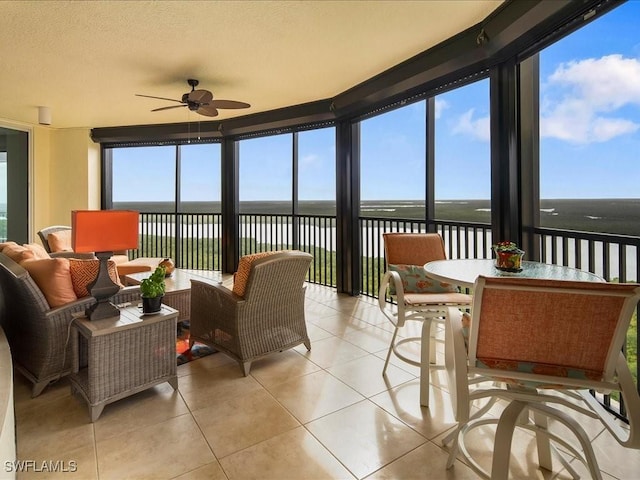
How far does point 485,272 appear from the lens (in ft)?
6.15

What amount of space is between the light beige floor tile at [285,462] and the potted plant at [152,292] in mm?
1044

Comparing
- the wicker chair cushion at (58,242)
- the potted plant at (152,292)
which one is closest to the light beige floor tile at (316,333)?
the potted plant at (152,292)

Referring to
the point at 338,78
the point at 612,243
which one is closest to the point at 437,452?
the point at 612,243

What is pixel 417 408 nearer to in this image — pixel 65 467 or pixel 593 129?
pixel 65 467

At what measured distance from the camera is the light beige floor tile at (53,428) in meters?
1.67

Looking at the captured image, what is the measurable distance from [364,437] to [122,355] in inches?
57.3

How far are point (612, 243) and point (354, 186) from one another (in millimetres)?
2981

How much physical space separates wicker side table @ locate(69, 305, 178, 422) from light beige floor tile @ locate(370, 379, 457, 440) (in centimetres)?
136

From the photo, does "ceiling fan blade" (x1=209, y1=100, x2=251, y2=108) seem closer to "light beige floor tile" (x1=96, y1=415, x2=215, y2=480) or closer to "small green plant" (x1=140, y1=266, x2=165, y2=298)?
"small green plant" (x1=140, y1=266, x2=165, y2=298)

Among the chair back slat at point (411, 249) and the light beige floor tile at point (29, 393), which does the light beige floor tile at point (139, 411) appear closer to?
the light beige floor tile at point (29, 393)

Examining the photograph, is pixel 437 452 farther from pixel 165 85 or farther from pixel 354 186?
pixel 165 85

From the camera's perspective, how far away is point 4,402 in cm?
133

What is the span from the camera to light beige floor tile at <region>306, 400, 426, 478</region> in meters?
1.61

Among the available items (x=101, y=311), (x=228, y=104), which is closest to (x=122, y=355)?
(x=101, y=311)
